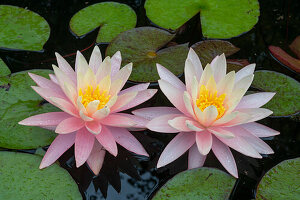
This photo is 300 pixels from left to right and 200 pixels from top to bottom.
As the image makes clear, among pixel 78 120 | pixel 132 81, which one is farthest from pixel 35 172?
pixel 132 81

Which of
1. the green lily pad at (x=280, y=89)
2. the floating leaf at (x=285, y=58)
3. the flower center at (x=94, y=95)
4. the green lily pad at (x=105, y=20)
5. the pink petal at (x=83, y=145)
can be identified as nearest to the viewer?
the pink petal at (x=83, y=145)

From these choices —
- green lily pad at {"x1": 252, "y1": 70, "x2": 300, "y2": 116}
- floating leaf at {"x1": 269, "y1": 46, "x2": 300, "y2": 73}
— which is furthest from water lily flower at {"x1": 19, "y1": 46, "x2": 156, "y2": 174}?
floating leaf at {"x1": 269, "y1": 46, "x2": 300, "y2": 73}

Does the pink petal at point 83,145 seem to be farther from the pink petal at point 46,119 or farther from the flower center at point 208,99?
the flower center at point 208,99

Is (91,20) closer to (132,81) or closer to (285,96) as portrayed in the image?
(132,81)

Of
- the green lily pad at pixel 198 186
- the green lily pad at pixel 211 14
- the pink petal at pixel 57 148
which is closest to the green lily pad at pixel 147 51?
the green lily pad at pixel 211 14

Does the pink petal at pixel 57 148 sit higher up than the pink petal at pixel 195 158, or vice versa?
the pink petal at pixel 57 148

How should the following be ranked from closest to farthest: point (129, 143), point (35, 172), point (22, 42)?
point (35, 172) < point (129, 143) < point (22, 42)

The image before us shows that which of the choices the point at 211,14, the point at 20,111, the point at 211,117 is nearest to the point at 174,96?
the point at 211,117
